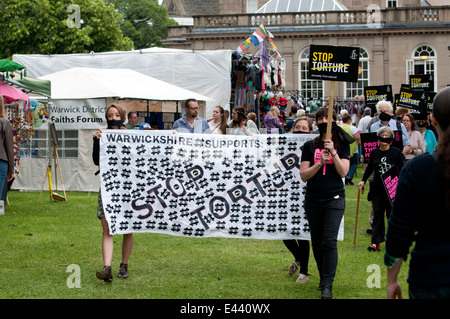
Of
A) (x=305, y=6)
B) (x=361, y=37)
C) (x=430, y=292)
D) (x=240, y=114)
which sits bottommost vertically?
(x=430, y=292)

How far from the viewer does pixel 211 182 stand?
8.62m

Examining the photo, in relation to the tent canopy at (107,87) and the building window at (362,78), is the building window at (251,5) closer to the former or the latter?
the building window at (362,78)

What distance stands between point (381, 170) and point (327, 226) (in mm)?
3464

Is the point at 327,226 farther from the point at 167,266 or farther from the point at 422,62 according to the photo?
the point at 422,62

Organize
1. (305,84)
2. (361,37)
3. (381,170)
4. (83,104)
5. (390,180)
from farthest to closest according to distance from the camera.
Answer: (305,84) < (361,37) < (83,104) < (381,170) < (390,180)

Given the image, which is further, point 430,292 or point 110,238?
point 110,238

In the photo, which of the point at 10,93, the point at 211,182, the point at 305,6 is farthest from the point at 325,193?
the point at 305,6

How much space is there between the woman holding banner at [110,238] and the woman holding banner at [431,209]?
4737 millimetres

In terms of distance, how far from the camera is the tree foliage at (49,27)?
4322 centimetres

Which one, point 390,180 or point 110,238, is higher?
point 390,180

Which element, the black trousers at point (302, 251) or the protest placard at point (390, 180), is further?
the protest placard at point (390, 180)

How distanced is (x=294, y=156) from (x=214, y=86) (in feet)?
46.5

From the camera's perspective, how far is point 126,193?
8.45 metres

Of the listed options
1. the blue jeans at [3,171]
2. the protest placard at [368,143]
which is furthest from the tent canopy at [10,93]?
the protest placard at [368,143]
